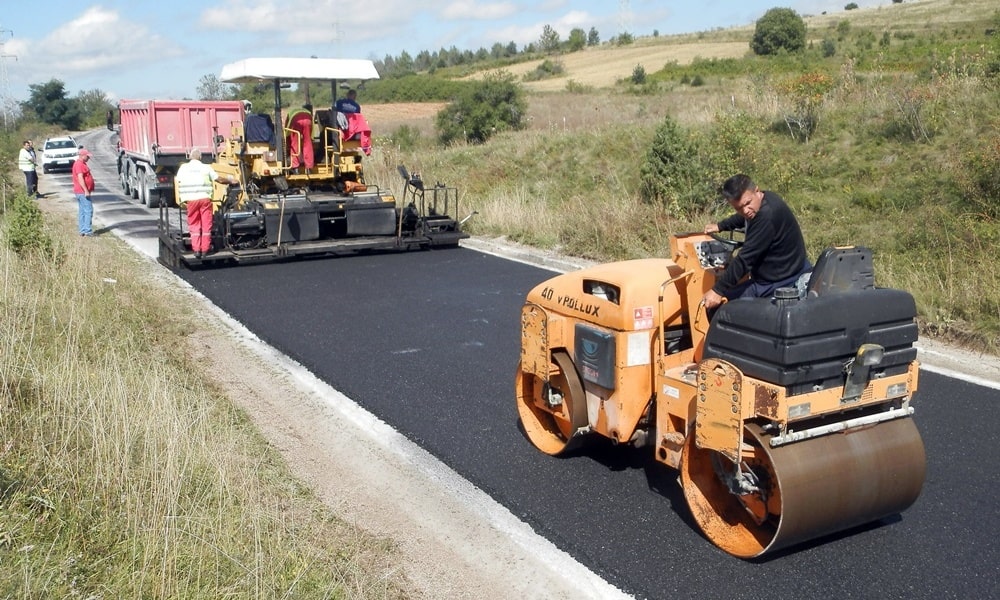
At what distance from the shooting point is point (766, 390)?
160 inches

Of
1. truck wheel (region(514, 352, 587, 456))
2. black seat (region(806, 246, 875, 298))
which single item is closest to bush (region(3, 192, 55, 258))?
truck wheel (region(514, 352, 587, 456))

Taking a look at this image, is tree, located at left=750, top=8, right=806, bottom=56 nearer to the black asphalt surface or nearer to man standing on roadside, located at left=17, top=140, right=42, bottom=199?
man standing on roadside, located at left=17, top=140, right=42, bottom=199

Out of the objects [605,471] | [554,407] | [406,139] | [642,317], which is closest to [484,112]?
[406,139]

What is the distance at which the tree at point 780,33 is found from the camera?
46.9 m

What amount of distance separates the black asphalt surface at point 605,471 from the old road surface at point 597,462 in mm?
11

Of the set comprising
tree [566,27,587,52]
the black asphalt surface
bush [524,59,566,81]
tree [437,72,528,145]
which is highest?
tree [566,27,587,52]

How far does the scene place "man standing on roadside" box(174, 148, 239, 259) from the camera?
12.6 metres

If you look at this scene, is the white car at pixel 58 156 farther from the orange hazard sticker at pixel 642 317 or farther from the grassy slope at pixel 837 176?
the orange hazard sticker at pixel 642 317

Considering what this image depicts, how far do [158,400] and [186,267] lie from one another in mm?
7526

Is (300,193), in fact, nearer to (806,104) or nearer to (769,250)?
(806,104)

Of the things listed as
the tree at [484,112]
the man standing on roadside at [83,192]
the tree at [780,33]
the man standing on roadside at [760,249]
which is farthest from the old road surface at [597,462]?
the tree at [780,33]

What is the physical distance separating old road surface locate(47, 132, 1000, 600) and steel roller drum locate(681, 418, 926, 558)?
0.16 meters

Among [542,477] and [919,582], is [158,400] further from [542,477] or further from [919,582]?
[919,582]

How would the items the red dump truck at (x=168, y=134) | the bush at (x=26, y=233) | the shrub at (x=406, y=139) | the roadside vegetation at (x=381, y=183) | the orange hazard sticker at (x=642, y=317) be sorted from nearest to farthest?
the roadside vegetation at (x=381, y=183)
the orange hazard sticker at (x=642, y=317)
the bush at (x=26, y=233)
the red dump truck at (x=168, y=134)
the shrub at (x=406, y=139)
